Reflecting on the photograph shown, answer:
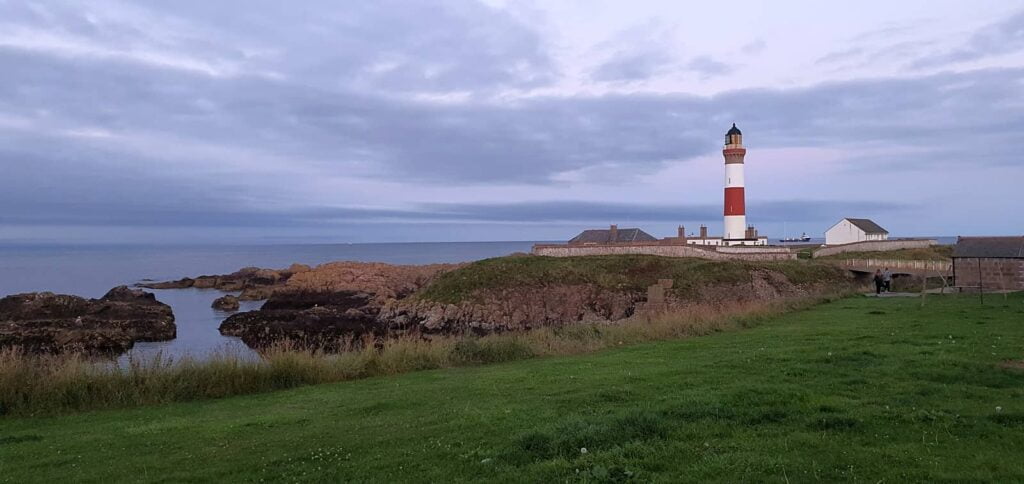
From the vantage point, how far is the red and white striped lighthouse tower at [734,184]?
59531 mm

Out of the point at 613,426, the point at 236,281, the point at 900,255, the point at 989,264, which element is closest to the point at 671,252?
the point at 900,255

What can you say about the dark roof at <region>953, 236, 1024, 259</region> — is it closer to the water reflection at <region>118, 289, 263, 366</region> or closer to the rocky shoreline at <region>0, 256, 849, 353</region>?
the rocky shoreline at <region>0, 256, 849, 353</region>

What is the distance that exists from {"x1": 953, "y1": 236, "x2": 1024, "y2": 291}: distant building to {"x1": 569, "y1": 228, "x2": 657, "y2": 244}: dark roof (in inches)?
1210

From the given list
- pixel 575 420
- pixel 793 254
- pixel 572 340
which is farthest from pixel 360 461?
pixel 793 254

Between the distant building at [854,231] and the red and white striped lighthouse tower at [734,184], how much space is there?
13.2m

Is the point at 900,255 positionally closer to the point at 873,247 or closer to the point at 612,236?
the point at 873,247

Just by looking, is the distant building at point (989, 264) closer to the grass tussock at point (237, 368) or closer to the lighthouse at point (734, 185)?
the grass tussock at point (237, 368)

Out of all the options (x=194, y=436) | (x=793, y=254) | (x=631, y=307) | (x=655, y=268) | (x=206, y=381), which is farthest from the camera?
(x=793, y=254)

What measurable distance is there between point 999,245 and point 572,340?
19413 mm

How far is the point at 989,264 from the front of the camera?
2970cm

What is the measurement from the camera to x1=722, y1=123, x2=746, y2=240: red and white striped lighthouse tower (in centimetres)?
5953

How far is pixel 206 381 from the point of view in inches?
540

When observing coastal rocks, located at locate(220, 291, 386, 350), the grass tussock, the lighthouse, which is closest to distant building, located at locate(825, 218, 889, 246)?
the lighthouse

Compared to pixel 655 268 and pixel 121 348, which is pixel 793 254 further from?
pixel 121 348
